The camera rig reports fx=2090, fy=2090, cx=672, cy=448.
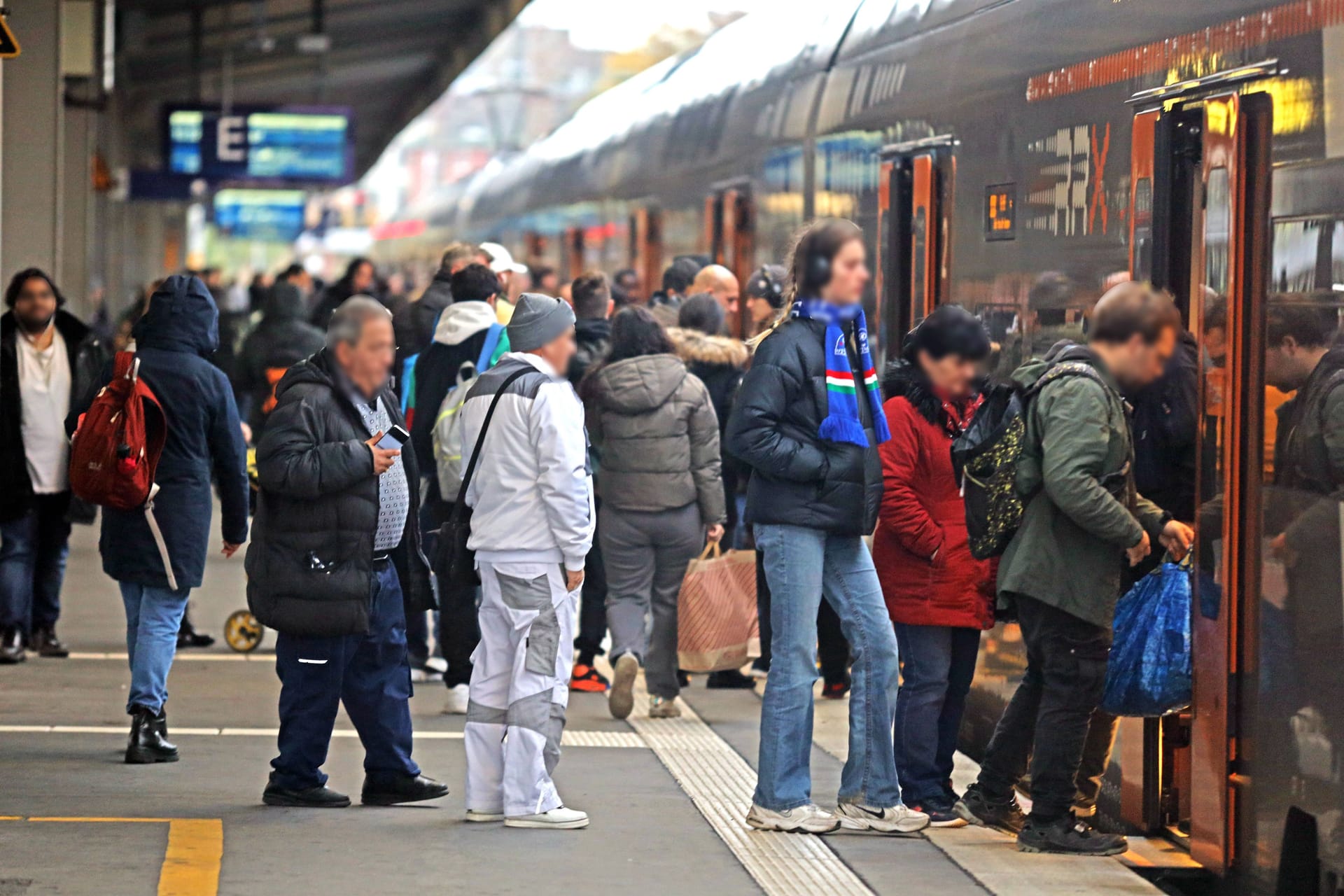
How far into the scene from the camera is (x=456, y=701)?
27.5 ft

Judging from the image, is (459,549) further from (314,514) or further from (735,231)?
(735,231)

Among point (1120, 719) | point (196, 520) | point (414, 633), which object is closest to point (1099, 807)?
point (1120, 719)

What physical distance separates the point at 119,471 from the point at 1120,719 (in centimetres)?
333

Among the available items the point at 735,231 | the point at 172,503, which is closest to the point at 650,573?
the point at 172,503

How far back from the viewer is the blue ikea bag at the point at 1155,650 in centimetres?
567

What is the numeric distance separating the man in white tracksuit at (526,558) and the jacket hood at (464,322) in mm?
1895

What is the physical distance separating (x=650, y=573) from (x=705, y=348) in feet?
3.43

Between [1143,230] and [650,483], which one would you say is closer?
[1143,230]

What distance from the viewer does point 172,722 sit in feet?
26.2

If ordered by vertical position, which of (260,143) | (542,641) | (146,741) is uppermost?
(260,143)

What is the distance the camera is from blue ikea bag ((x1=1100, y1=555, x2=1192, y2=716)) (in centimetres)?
567

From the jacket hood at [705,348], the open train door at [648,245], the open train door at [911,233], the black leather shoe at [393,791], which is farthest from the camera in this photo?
the open train door at [648,245]

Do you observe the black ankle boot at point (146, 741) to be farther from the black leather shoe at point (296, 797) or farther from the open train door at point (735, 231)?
the open train door at point (735, 231)

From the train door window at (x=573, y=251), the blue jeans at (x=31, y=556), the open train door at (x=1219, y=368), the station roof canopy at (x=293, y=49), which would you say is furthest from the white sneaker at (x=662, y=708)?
the station roof canopy at (x=293, y=49)
